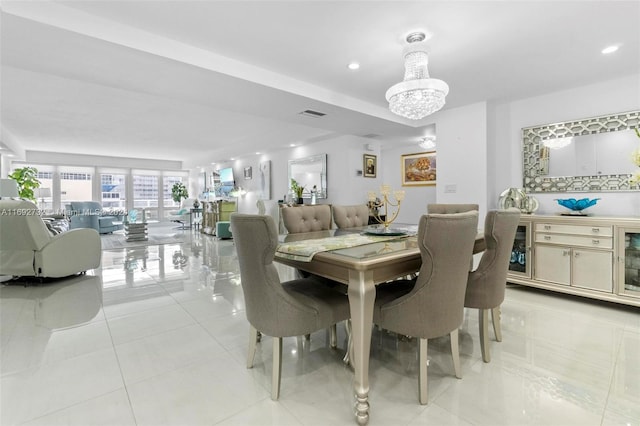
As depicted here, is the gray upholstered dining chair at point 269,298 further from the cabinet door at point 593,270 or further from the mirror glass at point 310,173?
the mirror glass at point 310,173

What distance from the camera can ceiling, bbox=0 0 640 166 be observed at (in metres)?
2.15

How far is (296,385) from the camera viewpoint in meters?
1.76

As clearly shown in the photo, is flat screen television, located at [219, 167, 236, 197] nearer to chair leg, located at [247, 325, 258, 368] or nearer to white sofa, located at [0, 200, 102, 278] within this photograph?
white sofa, located at [0, 200, 102, 278]

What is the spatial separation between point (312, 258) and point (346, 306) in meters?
0.39

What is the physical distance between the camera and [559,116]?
380 centimetres

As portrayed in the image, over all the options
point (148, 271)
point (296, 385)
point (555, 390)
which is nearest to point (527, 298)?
point (555, 390)

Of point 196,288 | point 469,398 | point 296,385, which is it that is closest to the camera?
point 469,398

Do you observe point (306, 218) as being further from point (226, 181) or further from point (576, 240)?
point (226, 181)

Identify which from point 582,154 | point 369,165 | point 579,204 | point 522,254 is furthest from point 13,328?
point 582,154

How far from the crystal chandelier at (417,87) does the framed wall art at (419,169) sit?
4257 millimetres

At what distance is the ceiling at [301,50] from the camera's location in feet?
7.07

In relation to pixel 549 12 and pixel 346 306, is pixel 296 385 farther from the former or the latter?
pixel 549 12

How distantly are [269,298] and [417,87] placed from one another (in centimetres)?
197

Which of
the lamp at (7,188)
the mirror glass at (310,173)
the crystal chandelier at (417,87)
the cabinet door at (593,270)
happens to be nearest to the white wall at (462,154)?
the cabinet door at (593,270)
